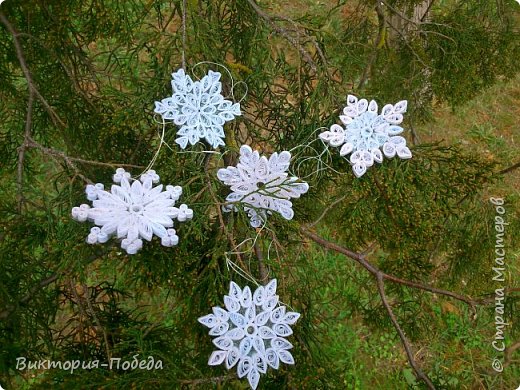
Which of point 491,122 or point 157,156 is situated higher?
point 491,122

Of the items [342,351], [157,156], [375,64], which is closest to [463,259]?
[375,64]

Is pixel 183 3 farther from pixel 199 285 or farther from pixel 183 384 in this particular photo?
pixel 183 384

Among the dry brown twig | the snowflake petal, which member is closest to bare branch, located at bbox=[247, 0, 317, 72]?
the dry brown twig

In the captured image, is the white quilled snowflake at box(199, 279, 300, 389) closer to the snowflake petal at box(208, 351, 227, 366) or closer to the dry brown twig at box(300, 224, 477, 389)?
the snowflake petal at box(208, 351, 227, 366)

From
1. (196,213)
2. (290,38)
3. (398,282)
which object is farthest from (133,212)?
(398,282)

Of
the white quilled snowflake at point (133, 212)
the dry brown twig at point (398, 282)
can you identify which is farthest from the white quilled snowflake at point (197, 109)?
the dry brown twig at point (398, 282)
